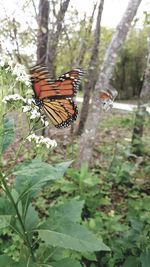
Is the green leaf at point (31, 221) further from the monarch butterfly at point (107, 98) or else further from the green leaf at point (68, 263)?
the monarch butterfly at point (107, 98)

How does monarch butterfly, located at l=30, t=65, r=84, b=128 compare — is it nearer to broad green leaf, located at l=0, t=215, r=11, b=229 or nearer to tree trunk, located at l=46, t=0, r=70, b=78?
broad green leaf, located at l=0, t=215, r=11, b=229

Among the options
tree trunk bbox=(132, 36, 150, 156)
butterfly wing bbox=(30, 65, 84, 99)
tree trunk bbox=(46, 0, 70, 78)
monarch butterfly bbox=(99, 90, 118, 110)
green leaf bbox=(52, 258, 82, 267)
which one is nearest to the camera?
green leaf bbox=(52, 258, 82, 267)

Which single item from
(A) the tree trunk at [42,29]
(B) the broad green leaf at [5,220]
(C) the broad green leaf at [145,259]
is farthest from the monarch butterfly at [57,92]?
(A) the tree trunk at [42,29]

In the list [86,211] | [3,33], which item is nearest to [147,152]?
[86,211]

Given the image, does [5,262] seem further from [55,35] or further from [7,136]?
[55,35]

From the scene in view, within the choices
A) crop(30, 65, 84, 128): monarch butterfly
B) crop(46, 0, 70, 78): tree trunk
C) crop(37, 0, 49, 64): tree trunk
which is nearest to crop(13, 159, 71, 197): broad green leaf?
crop(30, 65, 84, 128): monarch butterfly
